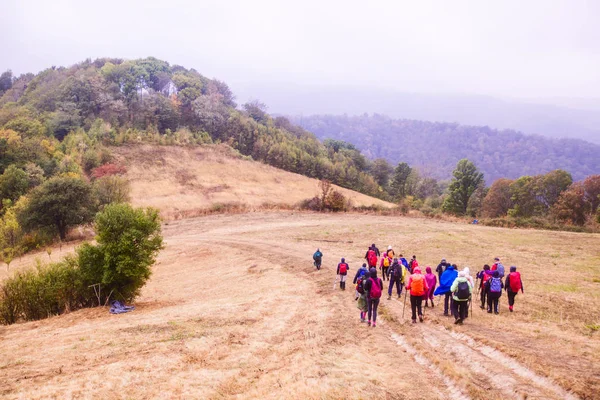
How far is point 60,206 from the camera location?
140 ft

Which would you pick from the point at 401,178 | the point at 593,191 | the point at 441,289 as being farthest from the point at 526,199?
the point at 441,289

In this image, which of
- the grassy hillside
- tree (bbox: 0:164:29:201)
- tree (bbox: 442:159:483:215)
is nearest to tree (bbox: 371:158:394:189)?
the grassy hillside

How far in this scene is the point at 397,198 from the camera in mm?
99438

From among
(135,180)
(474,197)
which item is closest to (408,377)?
(135,180)

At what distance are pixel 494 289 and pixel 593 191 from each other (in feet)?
170

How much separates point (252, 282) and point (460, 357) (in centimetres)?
1562

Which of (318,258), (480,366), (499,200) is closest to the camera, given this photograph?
(480,366)

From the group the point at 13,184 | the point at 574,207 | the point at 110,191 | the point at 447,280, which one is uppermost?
the point at 574,207

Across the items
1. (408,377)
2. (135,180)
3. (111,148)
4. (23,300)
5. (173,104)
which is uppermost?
(173,104)

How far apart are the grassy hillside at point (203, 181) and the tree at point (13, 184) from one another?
14794 mm

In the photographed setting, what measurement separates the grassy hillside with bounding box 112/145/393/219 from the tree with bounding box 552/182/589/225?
2760cm

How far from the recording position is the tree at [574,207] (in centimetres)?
5375

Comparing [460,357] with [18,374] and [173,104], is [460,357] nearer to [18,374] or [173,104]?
[18,374]

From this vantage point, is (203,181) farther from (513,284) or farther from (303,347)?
→ (303,347)
